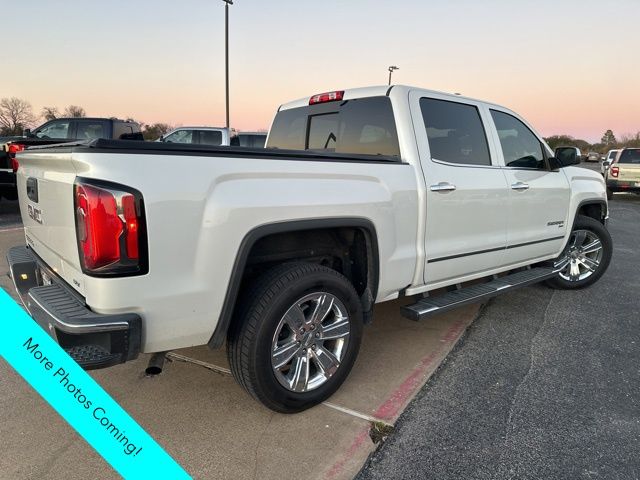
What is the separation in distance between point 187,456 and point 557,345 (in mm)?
3071

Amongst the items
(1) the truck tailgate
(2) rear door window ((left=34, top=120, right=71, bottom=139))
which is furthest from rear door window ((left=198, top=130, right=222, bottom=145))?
(1) the truck tailgate

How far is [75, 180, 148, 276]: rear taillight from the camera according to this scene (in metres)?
1.91

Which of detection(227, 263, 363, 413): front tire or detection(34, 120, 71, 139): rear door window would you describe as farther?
detection(34, 120, 71, 139): rear door window

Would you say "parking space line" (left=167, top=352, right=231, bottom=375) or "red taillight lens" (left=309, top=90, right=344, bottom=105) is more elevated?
"red taillight lens" (left=309, top=90, right=344, bottom=105)

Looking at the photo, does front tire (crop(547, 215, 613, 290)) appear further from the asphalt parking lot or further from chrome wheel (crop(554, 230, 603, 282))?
the asphalt parking lot

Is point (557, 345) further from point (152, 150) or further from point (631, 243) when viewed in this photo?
point (631, 243)

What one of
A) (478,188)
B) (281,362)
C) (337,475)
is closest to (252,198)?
(281,362)

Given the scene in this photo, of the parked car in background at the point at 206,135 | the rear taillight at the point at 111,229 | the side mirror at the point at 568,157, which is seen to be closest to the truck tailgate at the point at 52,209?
the rear taillight at the point at 111,229

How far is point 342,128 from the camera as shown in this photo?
3.73m

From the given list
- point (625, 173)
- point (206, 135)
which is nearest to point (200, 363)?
point (206, 135)

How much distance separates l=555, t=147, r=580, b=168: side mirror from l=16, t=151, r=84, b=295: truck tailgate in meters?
4.36

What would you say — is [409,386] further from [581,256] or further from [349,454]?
[581,256]

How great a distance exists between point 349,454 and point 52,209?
2019mm

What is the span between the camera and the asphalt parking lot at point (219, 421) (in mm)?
2266
